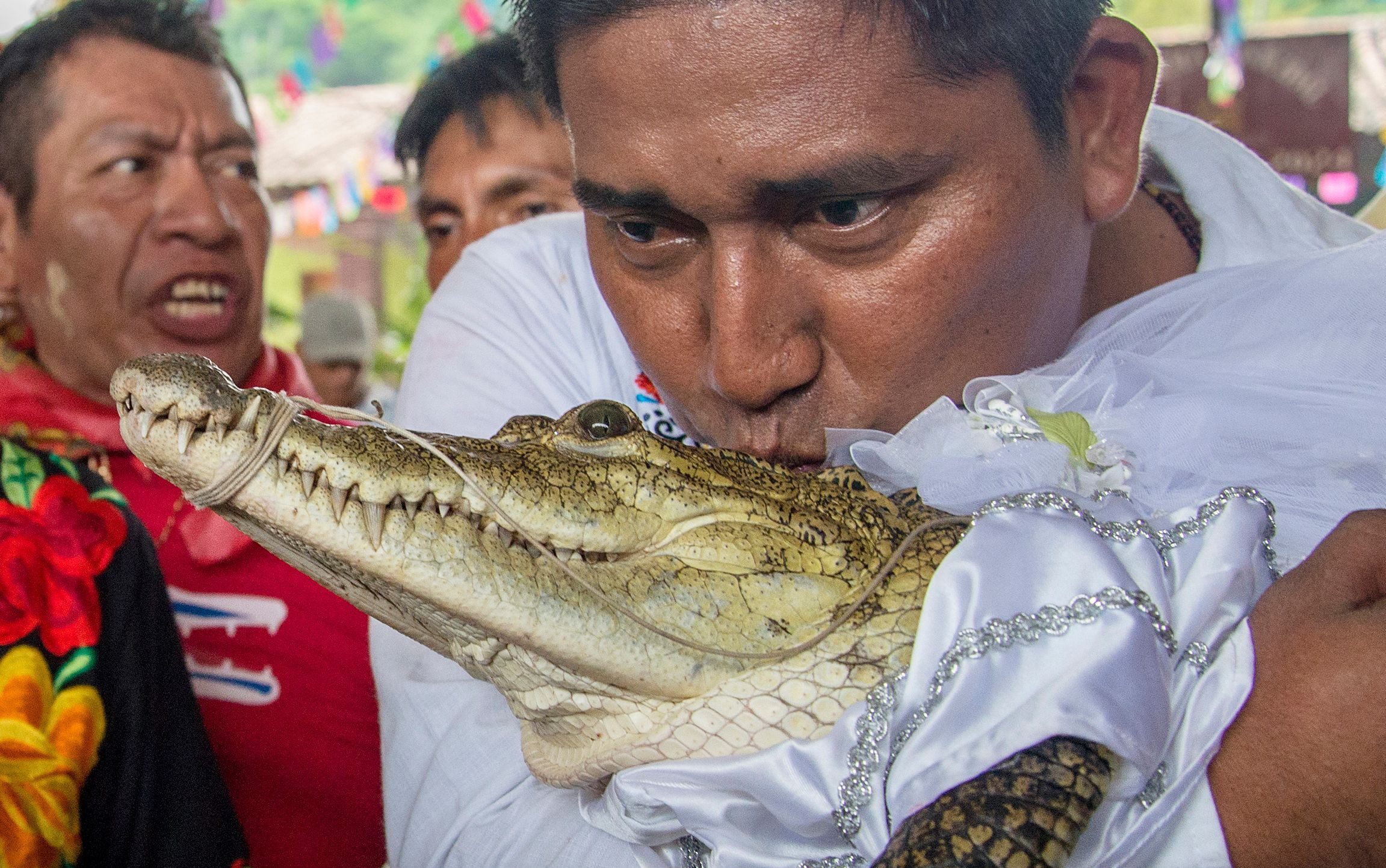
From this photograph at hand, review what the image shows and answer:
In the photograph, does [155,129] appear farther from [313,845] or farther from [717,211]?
[717,211]

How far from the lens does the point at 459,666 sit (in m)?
1.29

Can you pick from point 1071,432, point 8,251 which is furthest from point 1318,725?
point 8,251

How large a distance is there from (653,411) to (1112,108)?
72 centimetres

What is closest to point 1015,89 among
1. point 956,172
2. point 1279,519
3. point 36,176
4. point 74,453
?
point 956,172

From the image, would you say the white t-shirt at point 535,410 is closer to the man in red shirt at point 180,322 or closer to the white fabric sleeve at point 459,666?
the white fabric sleeve at point 459,666

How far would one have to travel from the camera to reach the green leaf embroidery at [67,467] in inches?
78.3

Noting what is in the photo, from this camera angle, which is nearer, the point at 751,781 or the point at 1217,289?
the point at 751,781

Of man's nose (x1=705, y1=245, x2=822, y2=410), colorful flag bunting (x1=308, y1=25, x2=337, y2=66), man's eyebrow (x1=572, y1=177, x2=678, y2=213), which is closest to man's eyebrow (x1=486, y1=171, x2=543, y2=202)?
man's eyebrow (x1=572, y1=177, x2=678, y2=213)

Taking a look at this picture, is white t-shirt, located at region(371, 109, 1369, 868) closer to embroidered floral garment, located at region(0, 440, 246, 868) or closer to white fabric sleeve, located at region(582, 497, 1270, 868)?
white fabric sleeve, located at region(582, 497, 1270, 868)

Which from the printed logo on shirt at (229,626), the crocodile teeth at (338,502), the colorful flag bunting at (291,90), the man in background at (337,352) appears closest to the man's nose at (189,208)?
the printed logo on shirt at (229,626)

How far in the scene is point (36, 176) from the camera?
262 cm

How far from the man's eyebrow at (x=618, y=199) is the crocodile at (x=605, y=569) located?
0.23 m

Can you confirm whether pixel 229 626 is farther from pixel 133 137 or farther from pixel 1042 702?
pixel 1042 702

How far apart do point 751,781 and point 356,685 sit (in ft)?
5.24
